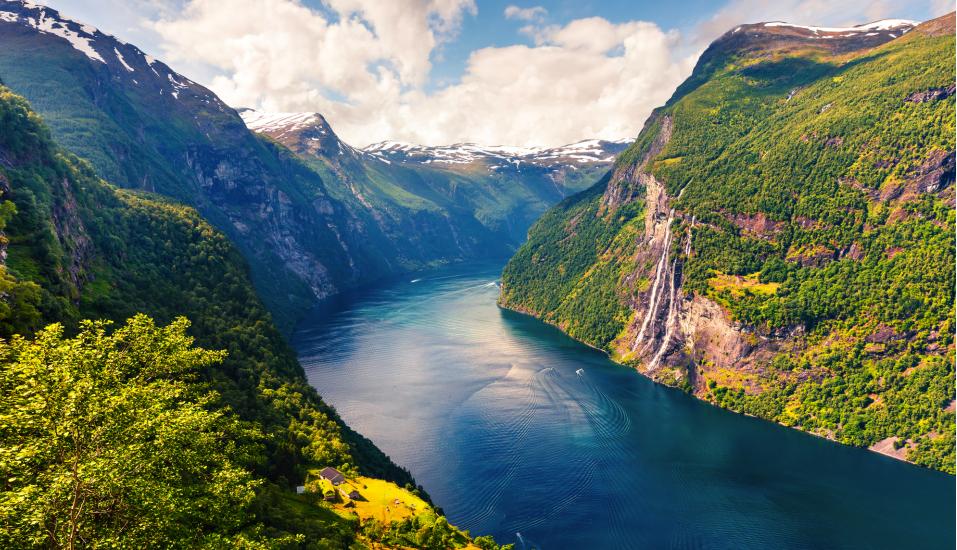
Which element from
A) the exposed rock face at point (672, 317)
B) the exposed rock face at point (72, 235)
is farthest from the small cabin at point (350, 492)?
the exposed rock face at point (672, 317)

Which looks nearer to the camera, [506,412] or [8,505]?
[8,505]

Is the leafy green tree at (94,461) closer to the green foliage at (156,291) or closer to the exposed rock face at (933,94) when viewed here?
the green foliage at (156,291)

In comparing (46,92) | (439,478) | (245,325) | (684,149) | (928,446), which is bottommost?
(928,446)

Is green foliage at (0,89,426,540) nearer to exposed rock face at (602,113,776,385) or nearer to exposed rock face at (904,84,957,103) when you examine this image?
exposed rock face at (602,113,776,385)

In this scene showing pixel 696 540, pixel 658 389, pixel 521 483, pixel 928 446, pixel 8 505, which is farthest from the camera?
pixel 658 389

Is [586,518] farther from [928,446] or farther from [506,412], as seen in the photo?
[928,446]

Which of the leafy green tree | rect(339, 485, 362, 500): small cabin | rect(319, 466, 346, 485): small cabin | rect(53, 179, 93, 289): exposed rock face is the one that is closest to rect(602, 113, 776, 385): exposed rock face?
rect(339, 485, 362, 500): small cabin

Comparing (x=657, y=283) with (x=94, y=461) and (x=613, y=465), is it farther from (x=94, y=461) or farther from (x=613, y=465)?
(x=94, y=461)

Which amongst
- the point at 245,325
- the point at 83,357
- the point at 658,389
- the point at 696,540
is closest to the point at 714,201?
the point at 658,389
